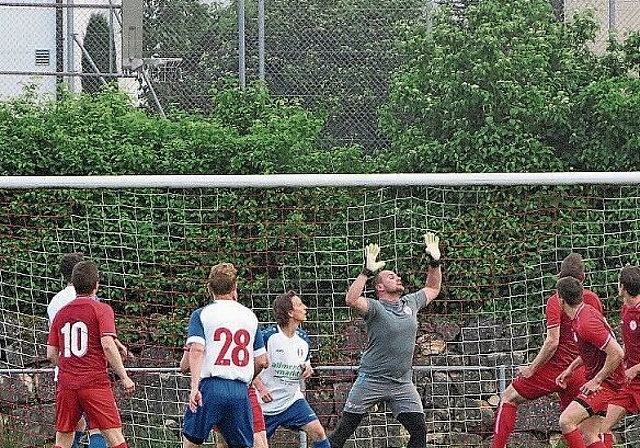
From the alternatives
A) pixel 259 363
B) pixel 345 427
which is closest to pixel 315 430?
pixel 345 427

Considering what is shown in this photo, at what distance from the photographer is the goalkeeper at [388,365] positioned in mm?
Result: 11328

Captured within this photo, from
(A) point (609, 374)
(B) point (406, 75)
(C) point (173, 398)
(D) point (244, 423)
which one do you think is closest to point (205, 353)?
(D) point (244, 423)

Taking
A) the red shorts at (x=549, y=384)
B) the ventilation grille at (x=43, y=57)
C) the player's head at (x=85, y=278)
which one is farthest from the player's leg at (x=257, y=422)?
the ventilation grille at (x=43, y=57)

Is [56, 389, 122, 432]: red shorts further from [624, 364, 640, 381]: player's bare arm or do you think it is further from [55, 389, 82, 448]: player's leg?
[624, 364, 640, 381]: player's bare arm

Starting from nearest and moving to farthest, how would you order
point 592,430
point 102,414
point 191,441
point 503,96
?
point 191,441 → point 102,414 → point 592,430 → point 503,96

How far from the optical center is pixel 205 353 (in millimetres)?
10117

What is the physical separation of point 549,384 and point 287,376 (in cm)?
222

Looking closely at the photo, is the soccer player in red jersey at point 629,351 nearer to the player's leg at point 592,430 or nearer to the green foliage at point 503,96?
the player's leg at point 592,430

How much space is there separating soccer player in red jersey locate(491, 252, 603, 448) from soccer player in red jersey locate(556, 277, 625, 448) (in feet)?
0.47

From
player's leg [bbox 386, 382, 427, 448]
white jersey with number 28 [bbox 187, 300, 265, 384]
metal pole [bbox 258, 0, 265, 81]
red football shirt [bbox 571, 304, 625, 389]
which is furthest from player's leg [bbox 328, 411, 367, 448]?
metal pole [bbox 258, 0, 265, 81]

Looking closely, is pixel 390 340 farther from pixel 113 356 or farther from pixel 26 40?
pixel 26 40

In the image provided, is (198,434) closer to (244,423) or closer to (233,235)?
(244,423)

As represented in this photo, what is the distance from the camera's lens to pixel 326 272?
46.6ft

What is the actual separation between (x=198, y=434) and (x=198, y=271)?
161 inches
